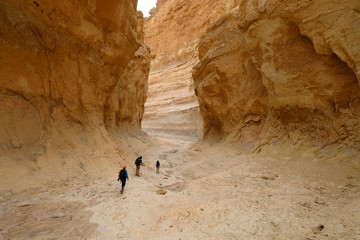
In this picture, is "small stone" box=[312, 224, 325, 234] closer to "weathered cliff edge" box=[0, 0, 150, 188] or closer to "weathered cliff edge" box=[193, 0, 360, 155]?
"weathered cliff edge" box=[193, 0, 360, 155]

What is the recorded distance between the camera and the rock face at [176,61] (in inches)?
907

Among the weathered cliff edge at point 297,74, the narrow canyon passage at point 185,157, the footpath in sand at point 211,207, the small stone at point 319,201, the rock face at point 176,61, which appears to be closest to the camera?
the footpath in sand at point 211,207

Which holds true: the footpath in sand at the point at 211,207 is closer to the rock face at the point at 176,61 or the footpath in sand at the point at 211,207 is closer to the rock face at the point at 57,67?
the rock face at the point at 57,67

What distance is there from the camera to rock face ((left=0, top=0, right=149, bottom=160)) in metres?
5.58

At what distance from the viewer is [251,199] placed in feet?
14.1

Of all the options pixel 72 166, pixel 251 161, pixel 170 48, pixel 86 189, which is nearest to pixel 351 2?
pixel 251 161

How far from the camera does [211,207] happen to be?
12.7ft

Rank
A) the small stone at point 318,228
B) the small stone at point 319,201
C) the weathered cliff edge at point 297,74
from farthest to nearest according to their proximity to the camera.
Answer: the weathered cliff edge at point 297,74, the small stone at point 319,201, the small stone at point 318,228

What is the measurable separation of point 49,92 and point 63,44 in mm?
1884

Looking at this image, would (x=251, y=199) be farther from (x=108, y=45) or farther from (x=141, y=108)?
(x=141, y=108)

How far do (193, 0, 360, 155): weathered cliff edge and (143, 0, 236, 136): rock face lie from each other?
10.1 m

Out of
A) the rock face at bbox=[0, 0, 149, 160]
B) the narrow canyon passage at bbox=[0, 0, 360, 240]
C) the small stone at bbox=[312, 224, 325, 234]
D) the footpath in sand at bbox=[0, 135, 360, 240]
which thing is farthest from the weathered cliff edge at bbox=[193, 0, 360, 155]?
the rock face at bbox=[0, 0, 149, 160]

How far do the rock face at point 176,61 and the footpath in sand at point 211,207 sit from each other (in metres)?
14.0

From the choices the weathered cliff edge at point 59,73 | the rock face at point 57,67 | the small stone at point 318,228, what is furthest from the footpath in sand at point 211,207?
the rock face at point 57,67
